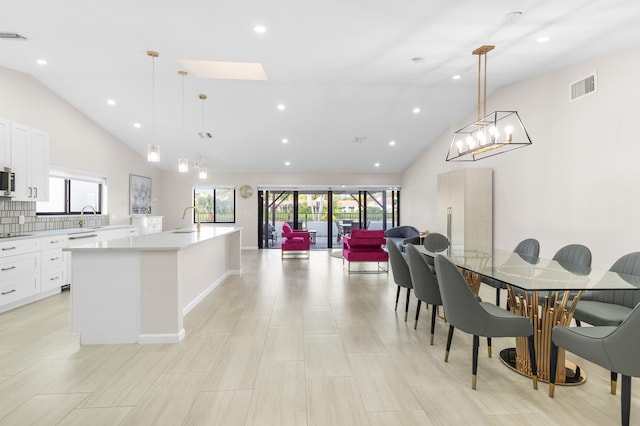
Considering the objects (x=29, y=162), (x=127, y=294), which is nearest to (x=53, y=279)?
(x=29, y=162)

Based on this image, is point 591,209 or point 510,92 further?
point 510,92

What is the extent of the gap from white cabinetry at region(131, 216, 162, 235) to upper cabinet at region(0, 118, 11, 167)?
3364 millimetres

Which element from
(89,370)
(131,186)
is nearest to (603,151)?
(89,370)

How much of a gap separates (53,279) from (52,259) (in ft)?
0.95

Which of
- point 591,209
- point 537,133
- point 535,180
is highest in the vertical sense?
point 537,133

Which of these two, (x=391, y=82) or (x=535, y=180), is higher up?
(x=391, y=82)

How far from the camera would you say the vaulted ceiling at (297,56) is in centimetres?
321

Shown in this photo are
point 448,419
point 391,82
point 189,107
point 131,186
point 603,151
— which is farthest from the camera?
point 131,186

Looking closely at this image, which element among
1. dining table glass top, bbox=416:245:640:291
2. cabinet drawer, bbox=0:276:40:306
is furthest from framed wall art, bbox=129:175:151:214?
dining table glass top, bbox=416:245:640:291

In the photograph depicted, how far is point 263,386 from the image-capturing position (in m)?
2.31

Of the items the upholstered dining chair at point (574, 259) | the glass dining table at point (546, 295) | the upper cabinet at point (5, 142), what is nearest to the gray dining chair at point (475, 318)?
the glass dining table at point (546, 295)

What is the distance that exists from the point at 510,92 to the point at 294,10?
4314mm

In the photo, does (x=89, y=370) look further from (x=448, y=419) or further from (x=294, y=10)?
(x=294, y=10)

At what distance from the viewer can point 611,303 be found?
2814 millimetres
